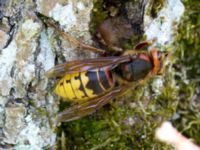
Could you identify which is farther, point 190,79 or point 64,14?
point 190,79

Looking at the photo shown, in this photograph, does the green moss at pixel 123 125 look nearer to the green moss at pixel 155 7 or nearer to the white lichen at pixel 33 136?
the white lichen at pixel 33 136

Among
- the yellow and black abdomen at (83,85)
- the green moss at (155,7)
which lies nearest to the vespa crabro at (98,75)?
the yellow and black abdomen at (83,85)

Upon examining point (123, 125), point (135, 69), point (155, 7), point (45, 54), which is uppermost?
point (155, 7)

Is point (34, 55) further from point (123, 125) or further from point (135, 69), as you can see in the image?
point (123, 125)

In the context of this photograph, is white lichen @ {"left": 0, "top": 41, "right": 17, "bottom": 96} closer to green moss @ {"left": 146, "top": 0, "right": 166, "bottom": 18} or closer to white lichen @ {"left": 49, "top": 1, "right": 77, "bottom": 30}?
white lichen @ {"left": 49, "top": 1, "right": 77, "bottom": 30}

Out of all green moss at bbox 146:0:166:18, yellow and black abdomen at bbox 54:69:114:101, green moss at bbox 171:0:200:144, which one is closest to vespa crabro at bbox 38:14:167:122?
yellow and black abdomen at bbox 54:69:114:101

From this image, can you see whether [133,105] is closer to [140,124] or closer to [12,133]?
[140,124]

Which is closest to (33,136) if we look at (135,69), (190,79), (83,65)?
(83,65)
